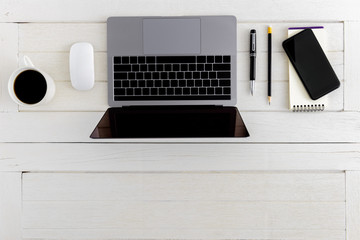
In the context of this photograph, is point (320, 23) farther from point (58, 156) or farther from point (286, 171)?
point (58, 156)

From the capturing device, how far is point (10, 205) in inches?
33.7

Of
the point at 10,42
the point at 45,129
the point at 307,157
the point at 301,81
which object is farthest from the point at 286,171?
the point at 10,42

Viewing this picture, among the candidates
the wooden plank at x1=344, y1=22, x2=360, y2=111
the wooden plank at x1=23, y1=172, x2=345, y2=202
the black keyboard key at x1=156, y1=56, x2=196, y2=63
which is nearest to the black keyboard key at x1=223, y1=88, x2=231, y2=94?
the black keyboard key at x1=156, y1=56, x2=196, y2=63

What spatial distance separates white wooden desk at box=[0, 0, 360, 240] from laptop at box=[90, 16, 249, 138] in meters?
0.04

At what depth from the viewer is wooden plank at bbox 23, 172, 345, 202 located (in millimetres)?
843

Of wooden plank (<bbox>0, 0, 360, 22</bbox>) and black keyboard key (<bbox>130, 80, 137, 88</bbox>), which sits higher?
wooden plank (<bbox>0, 0, 360, 22</bbox>)

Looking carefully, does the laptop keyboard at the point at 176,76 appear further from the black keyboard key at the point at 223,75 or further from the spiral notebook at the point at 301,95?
the spiral notebook at the point at 301,95

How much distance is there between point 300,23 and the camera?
84cm

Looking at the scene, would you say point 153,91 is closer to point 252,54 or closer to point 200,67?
point 200,67

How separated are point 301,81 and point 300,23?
0.56ft

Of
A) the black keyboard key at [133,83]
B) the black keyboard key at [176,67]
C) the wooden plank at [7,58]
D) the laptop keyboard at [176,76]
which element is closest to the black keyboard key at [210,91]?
the laptop keyboard at [176,76]

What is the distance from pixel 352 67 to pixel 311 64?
13 centimetres

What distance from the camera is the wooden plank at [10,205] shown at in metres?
0.85

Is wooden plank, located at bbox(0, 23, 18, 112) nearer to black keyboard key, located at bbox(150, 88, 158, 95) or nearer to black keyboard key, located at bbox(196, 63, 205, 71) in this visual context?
black keyboard key, located at bbox(150, 88, 158, 95)
